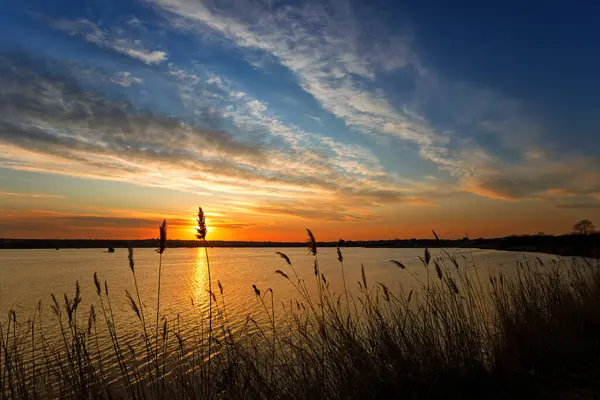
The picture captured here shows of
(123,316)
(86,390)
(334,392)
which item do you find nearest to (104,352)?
(123,316)

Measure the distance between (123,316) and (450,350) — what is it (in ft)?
47.6

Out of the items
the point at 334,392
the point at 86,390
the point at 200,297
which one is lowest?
the point at 200,297

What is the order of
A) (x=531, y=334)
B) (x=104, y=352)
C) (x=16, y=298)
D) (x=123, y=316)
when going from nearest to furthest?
(x=531, y=334) < (x=104, y=352) < (x=123, y=316) < (x=16, y=298)

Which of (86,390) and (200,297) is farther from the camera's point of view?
(200,297)

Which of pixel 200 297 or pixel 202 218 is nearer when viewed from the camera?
pixel 202 218

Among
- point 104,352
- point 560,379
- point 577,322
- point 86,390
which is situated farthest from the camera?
point 104,352

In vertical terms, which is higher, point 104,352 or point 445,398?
point 445,398

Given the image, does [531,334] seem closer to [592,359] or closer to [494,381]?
[592,359]

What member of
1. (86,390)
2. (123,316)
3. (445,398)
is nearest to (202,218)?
(86,390)

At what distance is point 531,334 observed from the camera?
5.87 m

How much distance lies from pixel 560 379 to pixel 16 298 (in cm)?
2566

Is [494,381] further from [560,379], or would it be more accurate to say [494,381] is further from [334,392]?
[334,392]

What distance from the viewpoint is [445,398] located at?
429cm

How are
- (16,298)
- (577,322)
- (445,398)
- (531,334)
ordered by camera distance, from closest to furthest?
1. (445,398)
2. (531,334)
3. (577,322)
4. (16,298)
